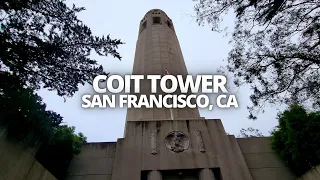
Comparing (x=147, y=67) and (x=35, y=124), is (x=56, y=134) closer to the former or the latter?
(x=35, y=124)

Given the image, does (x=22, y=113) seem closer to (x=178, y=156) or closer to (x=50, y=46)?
(x=50, y=46)

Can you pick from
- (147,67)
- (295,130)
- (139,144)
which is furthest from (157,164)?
(147,67)

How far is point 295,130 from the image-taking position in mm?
8094

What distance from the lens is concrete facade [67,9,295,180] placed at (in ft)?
28.3

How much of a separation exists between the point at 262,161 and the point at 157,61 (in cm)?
995

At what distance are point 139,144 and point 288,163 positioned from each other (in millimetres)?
6440

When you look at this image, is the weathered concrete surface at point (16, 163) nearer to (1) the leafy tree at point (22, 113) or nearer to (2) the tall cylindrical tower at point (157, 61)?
(1) the leafy tree at point (22, 113)

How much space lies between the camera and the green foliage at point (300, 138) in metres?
7.66

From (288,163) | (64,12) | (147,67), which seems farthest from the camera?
(147,67)

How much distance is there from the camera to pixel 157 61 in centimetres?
1650

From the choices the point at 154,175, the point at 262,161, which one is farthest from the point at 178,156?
the point at 262,161

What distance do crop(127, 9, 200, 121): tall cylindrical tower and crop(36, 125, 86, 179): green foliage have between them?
499 cm

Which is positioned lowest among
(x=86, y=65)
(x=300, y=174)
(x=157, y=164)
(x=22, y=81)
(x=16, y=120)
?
(x=300, y=174)

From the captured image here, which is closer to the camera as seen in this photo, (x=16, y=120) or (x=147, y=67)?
(x=16, y=120)
